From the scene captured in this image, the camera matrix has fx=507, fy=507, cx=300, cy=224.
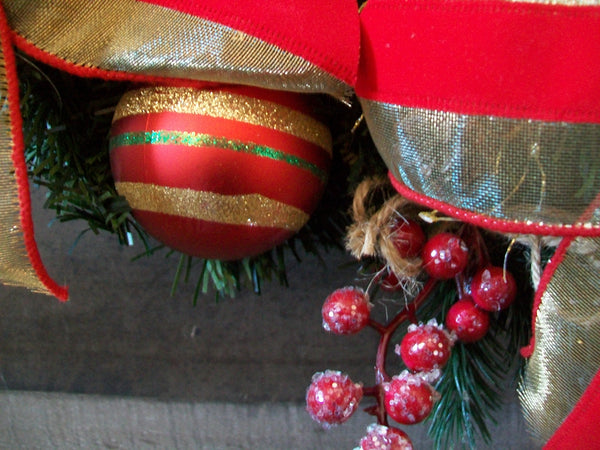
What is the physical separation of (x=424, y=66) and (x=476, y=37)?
1.1 inches

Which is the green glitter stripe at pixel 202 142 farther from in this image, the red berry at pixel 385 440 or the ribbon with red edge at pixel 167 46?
the red berry at pixel 385 440

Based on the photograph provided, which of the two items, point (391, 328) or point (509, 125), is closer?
point (509, 125)

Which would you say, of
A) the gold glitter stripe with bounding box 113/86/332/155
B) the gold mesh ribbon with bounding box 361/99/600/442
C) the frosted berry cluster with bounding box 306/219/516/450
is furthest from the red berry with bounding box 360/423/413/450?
the gold glitter stripe with bounding box 113/86/332/155

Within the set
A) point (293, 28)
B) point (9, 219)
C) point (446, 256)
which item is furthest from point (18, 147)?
point (446, 256)

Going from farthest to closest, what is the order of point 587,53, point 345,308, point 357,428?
point 357,428, point 345,308, point 587,53

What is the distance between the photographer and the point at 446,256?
35 centimetres

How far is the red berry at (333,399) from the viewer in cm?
35

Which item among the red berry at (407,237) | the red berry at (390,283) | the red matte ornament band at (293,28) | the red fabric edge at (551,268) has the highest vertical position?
the red matte ornament band at (293,28)

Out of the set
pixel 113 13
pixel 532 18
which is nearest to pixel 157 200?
pixel 113 13

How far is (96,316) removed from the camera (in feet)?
1.93

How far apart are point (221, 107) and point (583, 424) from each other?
292 millimetres

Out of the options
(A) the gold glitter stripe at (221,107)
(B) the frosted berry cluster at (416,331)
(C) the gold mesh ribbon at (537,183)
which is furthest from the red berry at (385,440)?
(A) the gold glitter stripe at (221,107)

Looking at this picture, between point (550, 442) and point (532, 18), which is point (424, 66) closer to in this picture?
point (532, 18)

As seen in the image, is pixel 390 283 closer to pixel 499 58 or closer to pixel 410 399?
pixel 410 399
